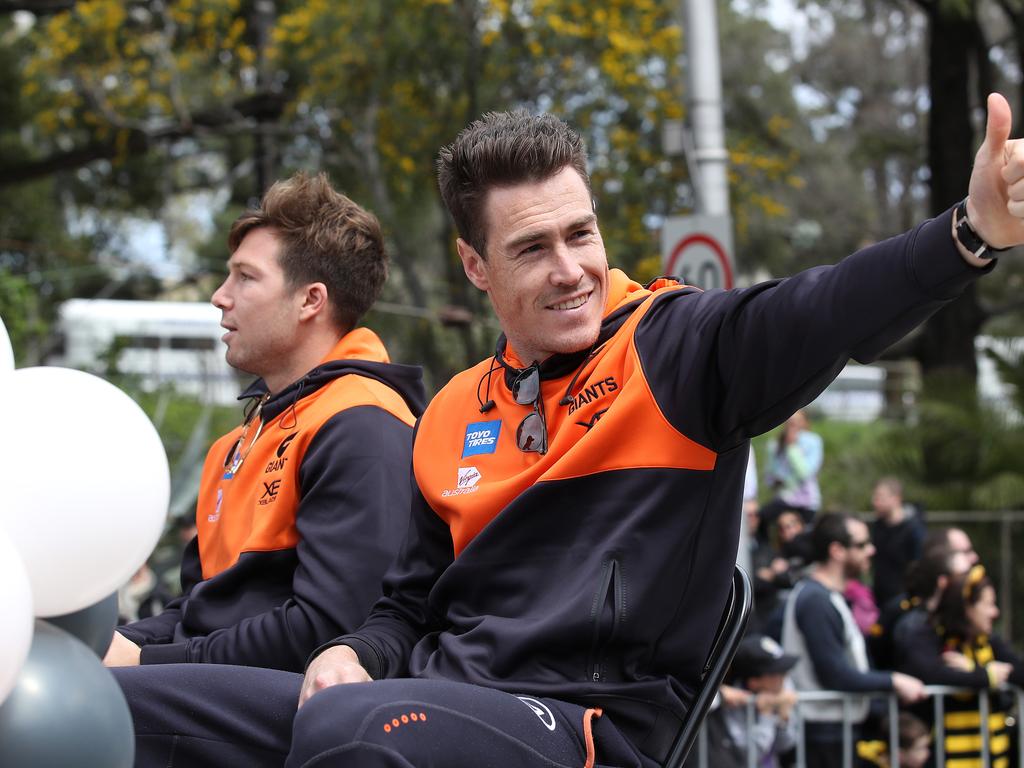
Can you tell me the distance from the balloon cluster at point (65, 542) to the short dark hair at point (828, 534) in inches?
192

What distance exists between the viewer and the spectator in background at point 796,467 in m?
9.48

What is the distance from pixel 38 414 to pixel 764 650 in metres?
4.59

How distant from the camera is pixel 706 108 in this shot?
773 cm

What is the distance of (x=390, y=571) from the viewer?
2.72m

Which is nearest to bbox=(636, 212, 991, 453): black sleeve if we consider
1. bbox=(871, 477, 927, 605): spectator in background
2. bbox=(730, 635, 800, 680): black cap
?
bbox=(730, 635, 800, 680): black cap

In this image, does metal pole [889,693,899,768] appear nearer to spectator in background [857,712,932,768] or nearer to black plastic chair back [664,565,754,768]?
spectator in background [857,712,932,768]

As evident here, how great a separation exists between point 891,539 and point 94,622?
733cm

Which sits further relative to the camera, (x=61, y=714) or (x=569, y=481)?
(x=569, y=481)

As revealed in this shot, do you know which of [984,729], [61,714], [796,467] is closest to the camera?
[61,714]

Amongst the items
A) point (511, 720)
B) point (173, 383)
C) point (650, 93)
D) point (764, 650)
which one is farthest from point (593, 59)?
point (511, 720)

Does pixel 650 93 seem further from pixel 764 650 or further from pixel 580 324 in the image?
pixel 580 324

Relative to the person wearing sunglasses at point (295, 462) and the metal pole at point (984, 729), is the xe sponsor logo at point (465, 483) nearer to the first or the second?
the person wearing sunglasses at point (295, 462)

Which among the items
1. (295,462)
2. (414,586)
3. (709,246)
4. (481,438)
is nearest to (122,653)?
(295,462)

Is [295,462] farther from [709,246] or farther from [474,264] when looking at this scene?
[709,246]
